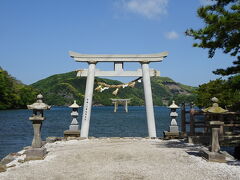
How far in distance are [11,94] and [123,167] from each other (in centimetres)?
6876

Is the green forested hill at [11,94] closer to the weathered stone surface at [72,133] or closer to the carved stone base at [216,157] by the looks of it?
the weathered stone surface at [72,133]

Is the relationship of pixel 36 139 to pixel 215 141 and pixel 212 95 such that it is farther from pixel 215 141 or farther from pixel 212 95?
pixel 212 95

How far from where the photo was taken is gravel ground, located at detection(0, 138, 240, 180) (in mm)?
6555

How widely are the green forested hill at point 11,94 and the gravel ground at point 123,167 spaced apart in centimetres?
6240

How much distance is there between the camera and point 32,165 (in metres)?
7.68

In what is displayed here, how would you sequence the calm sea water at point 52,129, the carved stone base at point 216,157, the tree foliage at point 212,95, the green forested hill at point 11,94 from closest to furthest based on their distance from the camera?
1. the carved stone base at point 216,157
2. the calm sea water at point 52,129
3. the tree foliage at point 212,95
4. the green forested hill at point 11,94

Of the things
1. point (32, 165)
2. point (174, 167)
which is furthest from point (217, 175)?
point (32, 165)

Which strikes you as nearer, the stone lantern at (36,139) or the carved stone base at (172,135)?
the stone lantern at (36,139)

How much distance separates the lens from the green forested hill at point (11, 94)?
2622 inches

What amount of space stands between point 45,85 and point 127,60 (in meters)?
165

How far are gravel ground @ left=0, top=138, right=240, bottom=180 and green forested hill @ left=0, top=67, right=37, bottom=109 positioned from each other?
62403mm

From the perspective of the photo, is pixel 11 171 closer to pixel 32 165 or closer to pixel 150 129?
pixel 32 165

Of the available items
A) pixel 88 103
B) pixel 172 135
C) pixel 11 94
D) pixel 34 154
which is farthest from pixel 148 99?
pixel 11 94

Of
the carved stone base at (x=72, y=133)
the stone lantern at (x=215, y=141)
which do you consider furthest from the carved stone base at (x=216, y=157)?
the carved stone base at (x=72, y=133)
